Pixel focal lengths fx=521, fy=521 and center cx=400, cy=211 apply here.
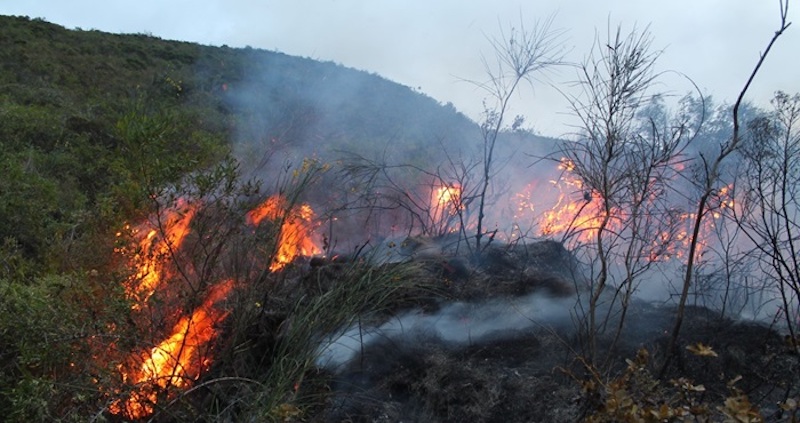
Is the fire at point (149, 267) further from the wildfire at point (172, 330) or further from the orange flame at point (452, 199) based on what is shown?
the orange flame at point (452, 199)

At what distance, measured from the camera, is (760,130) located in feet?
13.0

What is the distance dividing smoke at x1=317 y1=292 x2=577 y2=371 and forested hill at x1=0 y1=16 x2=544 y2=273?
2.21 m

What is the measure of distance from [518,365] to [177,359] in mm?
2841

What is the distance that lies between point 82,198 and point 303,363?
19.9 feet

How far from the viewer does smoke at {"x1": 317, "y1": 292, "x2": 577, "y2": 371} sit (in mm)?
4887

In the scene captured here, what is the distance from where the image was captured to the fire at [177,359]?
364 centimetres

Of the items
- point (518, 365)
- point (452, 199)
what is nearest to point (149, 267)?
point (518, 365)

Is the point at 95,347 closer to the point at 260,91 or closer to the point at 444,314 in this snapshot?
the point at 444,314

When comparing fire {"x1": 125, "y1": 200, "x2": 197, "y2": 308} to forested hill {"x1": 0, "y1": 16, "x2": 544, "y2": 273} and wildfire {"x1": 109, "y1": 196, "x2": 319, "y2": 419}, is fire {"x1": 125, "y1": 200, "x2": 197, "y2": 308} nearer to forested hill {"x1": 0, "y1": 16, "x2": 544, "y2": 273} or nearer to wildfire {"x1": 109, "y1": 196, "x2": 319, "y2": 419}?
wildfire {"x1": 109, "y1": 196, "x2": 319, "y2": 419}

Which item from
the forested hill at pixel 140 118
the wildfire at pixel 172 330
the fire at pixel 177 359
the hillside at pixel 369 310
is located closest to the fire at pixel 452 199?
the hillside at pixel 369 310

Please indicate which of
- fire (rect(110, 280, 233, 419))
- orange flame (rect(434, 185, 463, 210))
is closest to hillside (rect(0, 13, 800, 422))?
fire (rect(110, 280, 233, 419))

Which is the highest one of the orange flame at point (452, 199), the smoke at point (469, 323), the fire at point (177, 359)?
the orange flame at point (452, 199)

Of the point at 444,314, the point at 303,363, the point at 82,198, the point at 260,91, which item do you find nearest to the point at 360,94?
the point at 260,91

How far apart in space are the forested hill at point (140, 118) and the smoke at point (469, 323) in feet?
7.24
